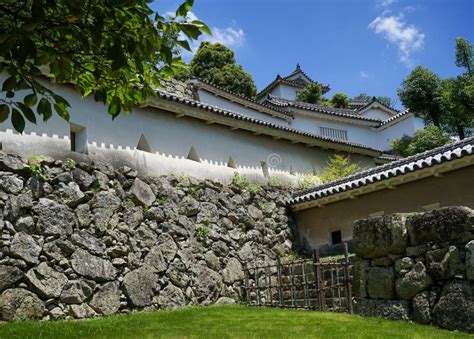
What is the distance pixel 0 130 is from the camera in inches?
351

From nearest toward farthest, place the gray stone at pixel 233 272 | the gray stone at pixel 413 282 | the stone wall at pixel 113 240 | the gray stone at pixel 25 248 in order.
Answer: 1. the gray stone at pixel 413 282
2. the gray stone at pixel 25 248
3. the stone wall at pixel 113 240
4. the gray stone at pixel 233 272

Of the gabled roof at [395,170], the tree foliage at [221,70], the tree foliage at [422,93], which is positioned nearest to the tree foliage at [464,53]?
the tree foliage at [422,93]

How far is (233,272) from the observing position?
472 inches

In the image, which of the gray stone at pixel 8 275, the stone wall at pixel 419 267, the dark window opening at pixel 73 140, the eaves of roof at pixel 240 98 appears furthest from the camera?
the eaves of roof at pixel 240 98

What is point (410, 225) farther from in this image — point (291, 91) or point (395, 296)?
point (291, 91)

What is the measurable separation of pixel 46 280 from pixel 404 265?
5858 millimetres

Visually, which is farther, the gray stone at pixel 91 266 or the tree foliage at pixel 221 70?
the tree foliage at pixel 221 70

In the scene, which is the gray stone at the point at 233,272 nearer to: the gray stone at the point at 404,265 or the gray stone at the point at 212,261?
the gray stone at the point at 212,261

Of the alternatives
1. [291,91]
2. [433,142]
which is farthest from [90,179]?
[291,91]

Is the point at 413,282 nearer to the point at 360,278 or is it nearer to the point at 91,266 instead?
the point at 360,278

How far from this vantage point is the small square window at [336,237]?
524 inches

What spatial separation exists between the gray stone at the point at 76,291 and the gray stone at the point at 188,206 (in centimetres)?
298

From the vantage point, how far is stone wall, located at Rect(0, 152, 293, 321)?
8.38 m

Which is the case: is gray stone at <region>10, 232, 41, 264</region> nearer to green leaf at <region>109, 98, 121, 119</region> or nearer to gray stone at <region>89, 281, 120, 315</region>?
gray stone at <region>89, 281, 120, 315</region>
